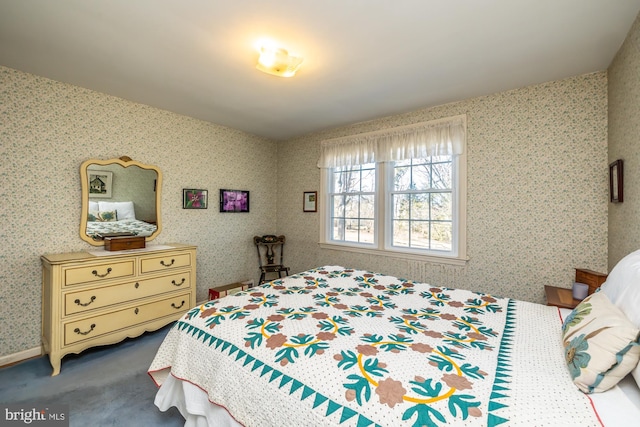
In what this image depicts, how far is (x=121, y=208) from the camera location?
9.95 ft

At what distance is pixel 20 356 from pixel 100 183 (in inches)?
65.6

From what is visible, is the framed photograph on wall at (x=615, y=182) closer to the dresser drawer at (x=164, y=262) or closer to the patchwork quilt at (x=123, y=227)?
the dresser drawer at (x=164, y=262)

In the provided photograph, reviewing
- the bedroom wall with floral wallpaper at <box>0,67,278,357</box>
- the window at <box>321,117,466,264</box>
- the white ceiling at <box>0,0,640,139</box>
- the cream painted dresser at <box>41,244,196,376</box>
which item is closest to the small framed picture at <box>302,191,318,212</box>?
the window at <box>321,117,466,264</box>

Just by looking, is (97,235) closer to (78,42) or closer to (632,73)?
(78,42)

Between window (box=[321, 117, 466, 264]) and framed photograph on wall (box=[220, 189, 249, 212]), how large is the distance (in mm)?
1187

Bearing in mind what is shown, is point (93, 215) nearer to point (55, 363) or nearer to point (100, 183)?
point (100, 183)

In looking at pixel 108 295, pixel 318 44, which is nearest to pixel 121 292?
pixel 108 295

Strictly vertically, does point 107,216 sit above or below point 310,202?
below

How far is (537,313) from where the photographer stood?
167 centimetres

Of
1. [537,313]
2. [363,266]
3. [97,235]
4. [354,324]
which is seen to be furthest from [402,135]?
[97,235]

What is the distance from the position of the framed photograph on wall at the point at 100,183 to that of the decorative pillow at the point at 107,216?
0.17 m

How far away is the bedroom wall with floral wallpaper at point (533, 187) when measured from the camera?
2.38 m

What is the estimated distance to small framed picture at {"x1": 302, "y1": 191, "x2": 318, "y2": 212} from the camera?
4203 millimetres

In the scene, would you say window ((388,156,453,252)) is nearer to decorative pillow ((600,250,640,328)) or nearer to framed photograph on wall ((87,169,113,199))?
decorative pillow ((600,250,640,328))
